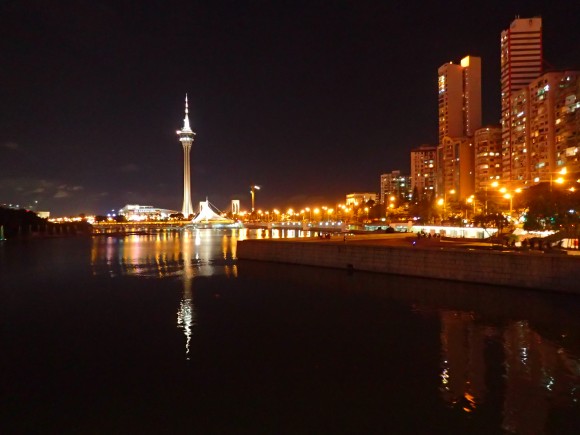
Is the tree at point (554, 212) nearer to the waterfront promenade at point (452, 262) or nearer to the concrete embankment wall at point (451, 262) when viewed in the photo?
the waterfront promenade at point (452, 262)

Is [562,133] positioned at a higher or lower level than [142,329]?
higher

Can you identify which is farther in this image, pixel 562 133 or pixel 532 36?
pixel 532 36

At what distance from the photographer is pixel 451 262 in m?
22.3

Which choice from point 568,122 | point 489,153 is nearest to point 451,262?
point 568,122

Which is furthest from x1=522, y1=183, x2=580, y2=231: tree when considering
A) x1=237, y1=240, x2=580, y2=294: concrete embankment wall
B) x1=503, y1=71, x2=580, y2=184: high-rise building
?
x1=503, y1=71, x2=580, y2=184: high-rise building

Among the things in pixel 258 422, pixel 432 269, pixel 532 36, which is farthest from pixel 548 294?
pixel 532 36

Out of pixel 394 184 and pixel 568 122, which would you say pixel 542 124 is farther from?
pixel 394 184

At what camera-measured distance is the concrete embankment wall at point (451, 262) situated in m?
18.7

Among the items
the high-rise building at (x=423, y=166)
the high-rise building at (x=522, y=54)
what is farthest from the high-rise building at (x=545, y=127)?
the high-rise building at (x=423, y=166)

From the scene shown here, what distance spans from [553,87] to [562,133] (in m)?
11.6

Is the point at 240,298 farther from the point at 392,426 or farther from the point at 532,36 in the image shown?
the point at 532,36

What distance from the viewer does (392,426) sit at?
8.30 metres

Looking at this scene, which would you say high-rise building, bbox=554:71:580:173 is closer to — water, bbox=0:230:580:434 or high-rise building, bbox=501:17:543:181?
high-rise building, bbox=501:17:543:181

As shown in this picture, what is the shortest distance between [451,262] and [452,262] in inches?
1.8
